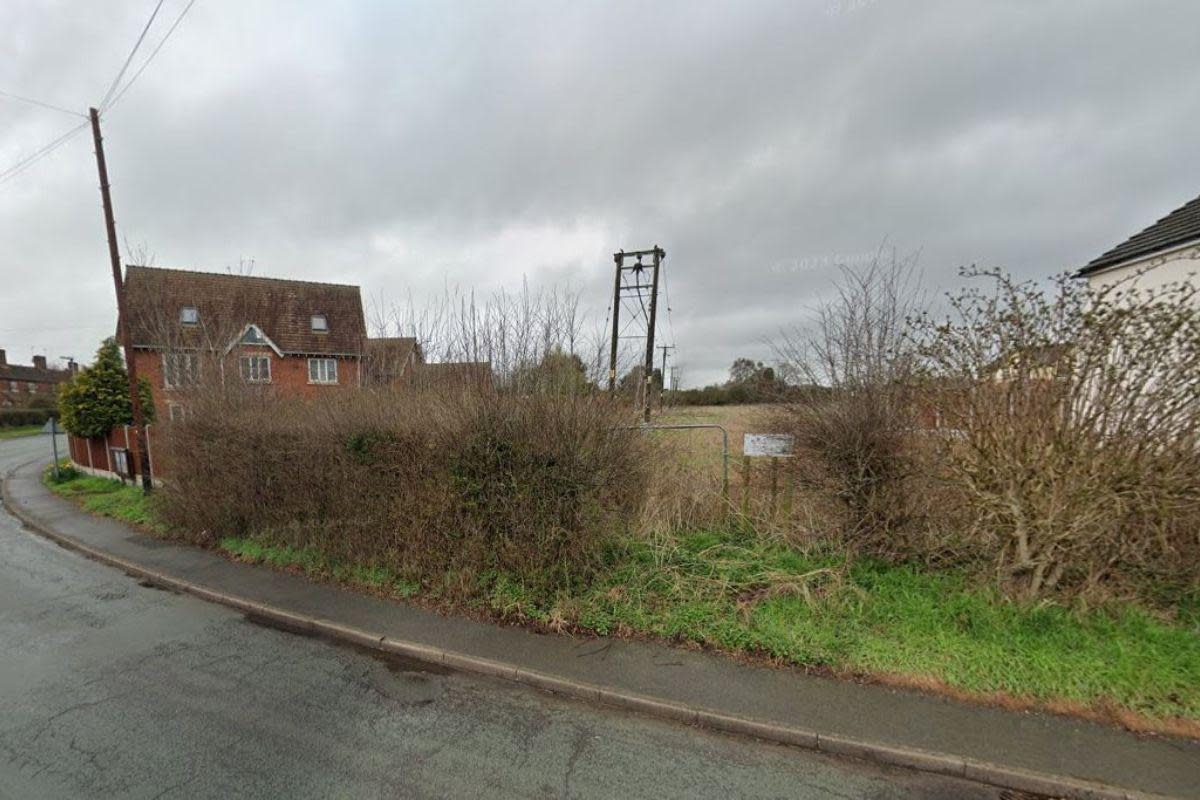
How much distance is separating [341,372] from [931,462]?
29618mm

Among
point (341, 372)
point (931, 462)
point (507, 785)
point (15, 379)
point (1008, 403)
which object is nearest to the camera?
point (507, 785)

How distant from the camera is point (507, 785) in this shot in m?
2.62

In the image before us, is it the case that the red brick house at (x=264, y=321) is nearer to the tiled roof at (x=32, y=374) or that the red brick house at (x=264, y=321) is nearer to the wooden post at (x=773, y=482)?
the wooden post at (x=773, y=482)

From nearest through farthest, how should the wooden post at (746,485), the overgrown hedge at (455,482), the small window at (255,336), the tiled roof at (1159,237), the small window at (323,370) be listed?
the overgrown hedge at (455,482) < the wooden post at (746,485) < the tiled roof at (1159,237) < the small window at (255,336) < the small window at (323,370)

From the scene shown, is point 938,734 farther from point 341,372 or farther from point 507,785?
point 341,372

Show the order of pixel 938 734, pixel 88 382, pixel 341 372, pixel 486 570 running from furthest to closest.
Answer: pixel 341 372
pixel 88 382
pixel 486 570
pixel 938 734

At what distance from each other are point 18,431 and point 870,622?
59.7 m

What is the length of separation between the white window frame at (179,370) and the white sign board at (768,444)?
10.1m

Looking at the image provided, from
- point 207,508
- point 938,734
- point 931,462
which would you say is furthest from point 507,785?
point 207,508

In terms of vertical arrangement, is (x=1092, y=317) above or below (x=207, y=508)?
above

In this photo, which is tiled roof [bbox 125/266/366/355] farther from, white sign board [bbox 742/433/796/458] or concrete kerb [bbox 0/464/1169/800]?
white sign board [bbox 742/433/796/458]

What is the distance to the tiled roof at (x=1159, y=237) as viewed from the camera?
748 cm

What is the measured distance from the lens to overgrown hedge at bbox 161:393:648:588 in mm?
4598

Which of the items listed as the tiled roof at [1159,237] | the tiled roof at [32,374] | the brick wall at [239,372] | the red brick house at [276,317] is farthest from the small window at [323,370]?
the tiled roof at [32,374]
